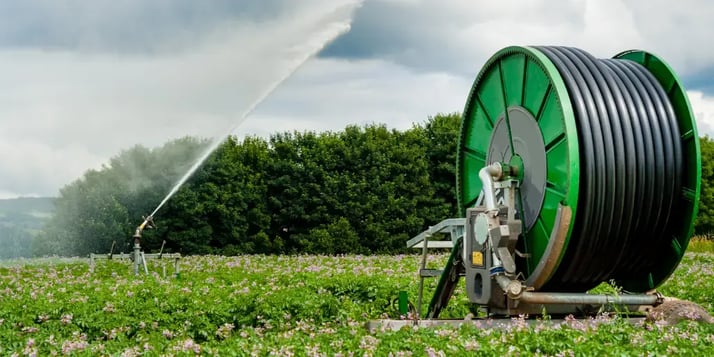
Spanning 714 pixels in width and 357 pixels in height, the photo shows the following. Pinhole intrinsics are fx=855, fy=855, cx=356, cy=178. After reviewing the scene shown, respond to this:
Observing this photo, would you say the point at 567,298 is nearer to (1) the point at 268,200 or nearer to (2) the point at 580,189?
(2) the point at 580,189

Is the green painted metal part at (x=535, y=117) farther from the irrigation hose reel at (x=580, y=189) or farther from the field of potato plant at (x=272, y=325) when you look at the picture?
the field of potato plant at (x=272, y=325)

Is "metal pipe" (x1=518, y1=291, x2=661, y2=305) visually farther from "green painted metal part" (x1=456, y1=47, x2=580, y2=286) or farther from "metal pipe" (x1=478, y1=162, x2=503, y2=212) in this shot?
"metal pipe" (x1=478, y1=162, x2=503, y2=212)

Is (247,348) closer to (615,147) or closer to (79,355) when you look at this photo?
(79,355)

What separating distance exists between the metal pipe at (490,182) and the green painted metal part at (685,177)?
76.6 inches

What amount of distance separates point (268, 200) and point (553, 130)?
79.8 ft

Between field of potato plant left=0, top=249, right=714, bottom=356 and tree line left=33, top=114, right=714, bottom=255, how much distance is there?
1352 centimetres

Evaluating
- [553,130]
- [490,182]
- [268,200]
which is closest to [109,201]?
[268,200]

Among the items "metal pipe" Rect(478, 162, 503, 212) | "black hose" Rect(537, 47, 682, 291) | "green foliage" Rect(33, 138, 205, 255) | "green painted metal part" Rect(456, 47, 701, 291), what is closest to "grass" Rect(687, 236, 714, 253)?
"green foliage" Rect(33, 138, 205, 255)

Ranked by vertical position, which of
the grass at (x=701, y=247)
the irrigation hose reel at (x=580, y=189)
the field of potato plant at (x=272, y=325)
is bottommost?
the field of potato plant at (x=272, y=325)

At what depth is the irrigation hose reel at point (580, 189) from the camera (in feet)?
27.6

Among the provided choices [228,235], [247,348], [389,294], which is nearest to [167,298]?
[389,294]

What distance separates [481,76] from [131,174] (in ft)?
76.8

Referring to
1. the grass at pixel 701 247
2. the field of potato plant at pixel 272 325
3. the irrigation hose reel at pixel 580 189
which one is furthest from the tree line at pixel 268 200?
the irrigation hose reel at pixel 580 189

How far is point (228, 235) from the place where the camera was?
31.6 m
